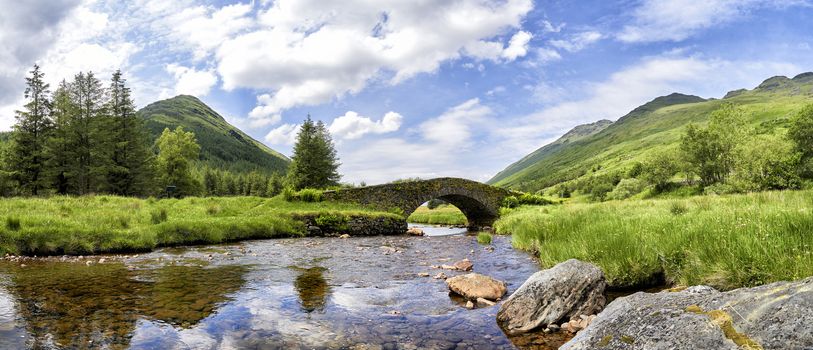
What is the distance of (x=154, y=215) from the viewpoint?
855 inches

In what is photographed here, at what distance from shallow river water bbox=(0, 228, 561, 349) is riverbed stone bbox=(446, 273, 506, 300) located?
1.21 feet

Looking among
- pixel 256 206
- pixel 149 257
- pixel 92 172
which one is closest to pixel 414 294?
pixel 149 257

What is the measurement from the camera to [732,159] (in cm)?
6612

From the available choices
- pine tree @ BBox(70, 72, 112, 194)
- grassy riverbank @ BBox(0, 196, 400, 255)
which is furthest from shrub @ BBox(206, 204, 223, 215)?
pine tree @ BBox(70, 72, 112, 194)

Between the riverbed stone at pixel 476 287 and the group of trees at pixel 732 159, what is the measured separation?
5998 centimetres

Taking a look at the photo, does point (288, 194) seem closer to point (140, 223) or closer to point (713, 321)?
point (140, 223)

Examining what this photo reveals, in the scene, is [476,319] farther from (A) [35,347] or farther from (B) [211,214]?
(B) [211,214]

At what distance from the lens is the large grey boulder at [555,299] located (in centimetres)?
729

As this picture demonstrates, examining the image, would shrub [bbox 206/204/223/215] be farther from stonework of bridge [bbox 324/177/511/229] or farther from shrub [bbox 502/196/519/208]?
shrub [bbox 502/196/519/208]

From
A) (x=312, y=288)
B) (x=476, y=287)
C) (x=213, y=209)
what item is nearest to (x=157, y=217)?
(x=213, y=209)

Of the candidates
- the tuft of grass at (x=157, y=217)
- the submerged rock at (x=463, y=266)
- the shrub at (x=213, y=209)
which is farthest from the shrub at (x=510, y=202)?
the tuft of grass at (x=157, y=217)

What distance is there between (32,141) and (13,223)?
44343 mm

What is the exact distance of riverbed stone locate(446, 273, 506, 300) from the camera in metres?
9.50

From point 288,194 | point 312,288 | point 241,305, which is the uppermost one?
point 288,194
